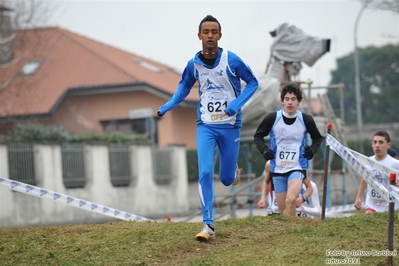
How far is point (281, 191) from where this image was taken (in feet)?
39.9

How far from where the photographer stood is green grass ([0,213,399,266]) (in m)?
8.79

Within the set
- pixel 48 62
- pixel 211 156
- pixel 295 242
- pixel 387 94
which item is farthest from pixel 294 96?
pixel 387 94

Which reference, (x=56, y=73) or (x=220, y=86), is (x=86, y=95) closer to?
(x=56, y=73)

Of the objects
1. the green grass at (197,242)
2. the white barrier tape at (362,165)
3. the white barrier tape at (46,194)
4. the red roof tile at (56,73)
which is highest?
the red roof tile at (56,73)

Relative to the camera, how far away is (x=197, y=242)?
31.4ft

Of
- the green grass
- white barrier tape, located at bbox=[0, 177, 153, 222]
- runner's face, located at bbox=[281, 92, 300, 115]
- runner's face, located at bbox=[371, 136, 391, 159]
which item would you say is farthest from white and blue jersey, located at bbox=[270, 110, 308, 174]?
white barrier tape, located at bbox=[0, 177, 153, 222]

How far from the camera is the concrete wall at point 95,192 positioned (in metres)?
28.3

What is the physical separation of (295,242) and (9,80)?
35666mm

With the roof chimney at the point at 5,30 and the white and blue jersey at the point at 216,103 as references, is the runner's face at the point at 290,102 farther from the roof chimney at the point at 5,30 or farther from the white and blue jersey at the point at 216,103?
the roof chimney at the point at 5,30

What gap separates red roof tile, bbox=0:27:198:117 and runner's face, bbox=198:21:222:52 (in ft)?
111

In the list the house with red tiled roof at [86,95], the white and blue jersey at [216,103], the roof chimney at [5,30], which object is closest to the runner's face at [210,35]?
the white and blue jersey at [216,103]

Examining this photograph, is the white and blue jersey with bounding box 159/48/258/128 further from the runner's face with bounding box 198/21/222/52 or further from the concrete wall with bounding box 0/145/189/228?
the concrete wall with bounding box 0/145/189/228

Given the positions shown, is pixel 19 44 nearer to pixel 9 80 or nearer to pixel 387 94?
pixel 9 80

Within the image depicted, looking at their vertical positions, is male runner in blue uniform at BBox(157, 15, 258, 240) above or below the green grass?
above
